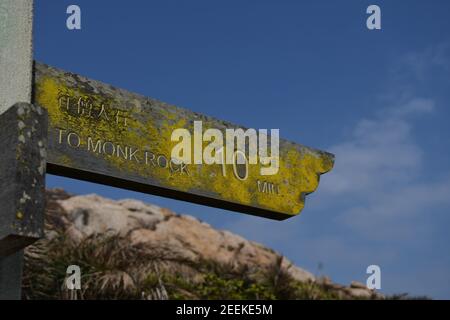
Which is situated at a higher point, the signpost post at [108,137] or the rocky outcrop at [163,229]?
the rocky outcrop at [163,229]

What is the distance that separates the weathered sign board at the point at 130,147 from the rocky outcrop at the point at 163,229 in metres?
8.75

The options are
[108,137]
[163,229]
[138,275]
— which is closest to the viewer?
[108,137]

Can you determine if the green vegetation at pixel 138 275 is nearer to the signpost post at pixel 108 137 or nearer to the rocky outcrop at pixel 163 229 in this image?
the rocky outcrop at pixel 163 229

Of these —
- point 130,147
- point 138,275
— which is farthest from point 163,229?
point 130,147

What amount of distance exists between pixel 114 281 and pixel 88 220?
4.21 m

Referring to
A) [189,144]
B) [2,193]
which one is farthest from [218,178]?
[2,193]

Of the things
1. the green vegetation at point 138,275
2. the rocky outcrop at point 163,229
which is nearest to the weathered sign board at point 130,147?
the green vegetation at point 138,275

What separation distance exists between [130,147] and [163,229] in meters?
11.2

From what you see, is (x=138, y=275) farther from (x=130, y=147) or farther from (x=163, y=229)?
(x=130, y=147)

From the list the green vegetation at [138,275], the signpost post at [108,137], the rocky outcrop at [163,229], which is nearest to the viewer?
the signpost post at [108,137]

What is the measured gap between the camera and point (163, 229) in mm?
14484

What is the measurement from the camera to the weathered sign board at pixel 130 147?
320cm

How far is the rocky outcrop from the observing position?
1328cm

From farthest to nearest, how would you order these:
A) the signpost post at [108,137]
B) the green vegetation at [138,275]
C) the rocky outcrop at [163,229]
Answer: the rocky outcrop at [163,229] < the green vegetation at [138,275] < the signpost post at [108,137]
